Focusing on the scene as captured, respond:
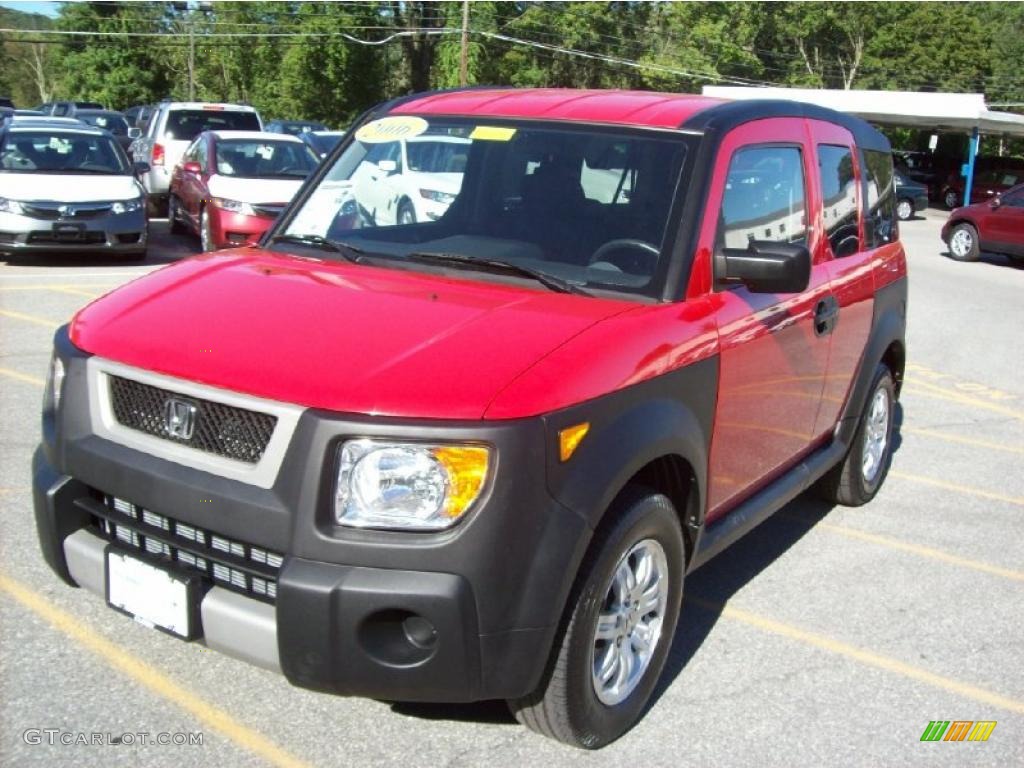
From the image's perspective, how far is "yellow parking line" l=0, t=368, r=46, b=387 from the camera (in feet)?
23.7

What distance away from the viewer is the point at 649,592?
3471 millimetres

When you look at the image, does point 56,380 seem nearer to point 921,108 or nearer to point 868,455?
point 868,455

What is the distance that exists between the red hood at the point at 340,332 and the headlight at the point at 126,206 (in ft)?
33.2

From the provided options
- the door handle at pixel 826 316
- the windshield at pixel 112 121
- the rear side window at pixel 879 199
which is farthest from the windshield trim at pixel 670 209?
the windshield at pixel 112 121

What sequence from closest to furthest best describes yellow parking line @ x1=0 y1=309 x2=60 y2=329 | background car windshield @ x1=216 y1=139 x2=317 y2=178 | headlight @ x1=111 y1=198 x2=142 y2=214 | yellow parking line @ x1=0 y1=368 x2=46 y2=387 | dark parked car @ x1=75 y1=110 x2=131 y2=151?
yellow parking line @ x1=0 y1=368 x2=46 y2=387 < yellow parking line @ x1=0 y1=309 x2=60 y2=329 < headlight @ x1=111 y1=198 x2=142 y2=214 < background car windshield @ x1=216 y1=139 x2=317 y2=178 < dark parked car @ x1=75 y1=110 x2=131 y2=151

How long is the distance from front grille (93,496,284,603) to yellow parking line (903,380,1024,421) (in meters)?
7.23

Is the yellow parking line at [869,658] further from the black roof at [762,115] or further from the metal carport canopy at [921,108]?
the metal carport canopy at [921,108]

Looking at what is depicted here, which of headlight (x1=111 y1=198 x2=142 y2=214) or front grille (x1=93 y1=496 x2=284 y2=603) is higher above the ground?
front grille (x1=93 y1=496 x2=284 y2=603)

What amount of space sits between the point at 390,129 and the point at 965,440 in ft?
16.6

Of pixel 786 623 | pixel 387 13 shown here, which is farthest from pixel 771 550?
pixel 387 13

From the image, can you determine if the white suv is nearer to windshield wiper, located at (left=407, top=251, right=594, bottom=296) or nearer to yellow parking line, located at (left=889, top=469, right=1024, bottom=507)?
windshield wiper, located at (left=407, top=251, right=594, bottom=296)

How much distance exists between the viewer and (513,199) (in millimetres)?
4004

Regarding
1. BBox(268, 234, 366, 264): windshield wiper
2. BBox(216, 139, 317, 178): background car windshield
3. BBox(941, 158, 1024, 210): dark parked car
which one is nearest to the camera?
BBox(268, 234, 366, 264): windshield wiper

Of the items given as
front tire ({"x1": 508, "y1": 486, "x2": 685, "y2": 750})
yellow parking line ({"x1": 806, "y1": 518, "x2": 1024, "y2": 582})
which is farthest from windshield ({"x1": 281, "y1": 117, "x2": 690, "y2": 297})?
yellow parking line ({"x1": 806, "y1": 518, "x2": 1024, "y2": 582})
